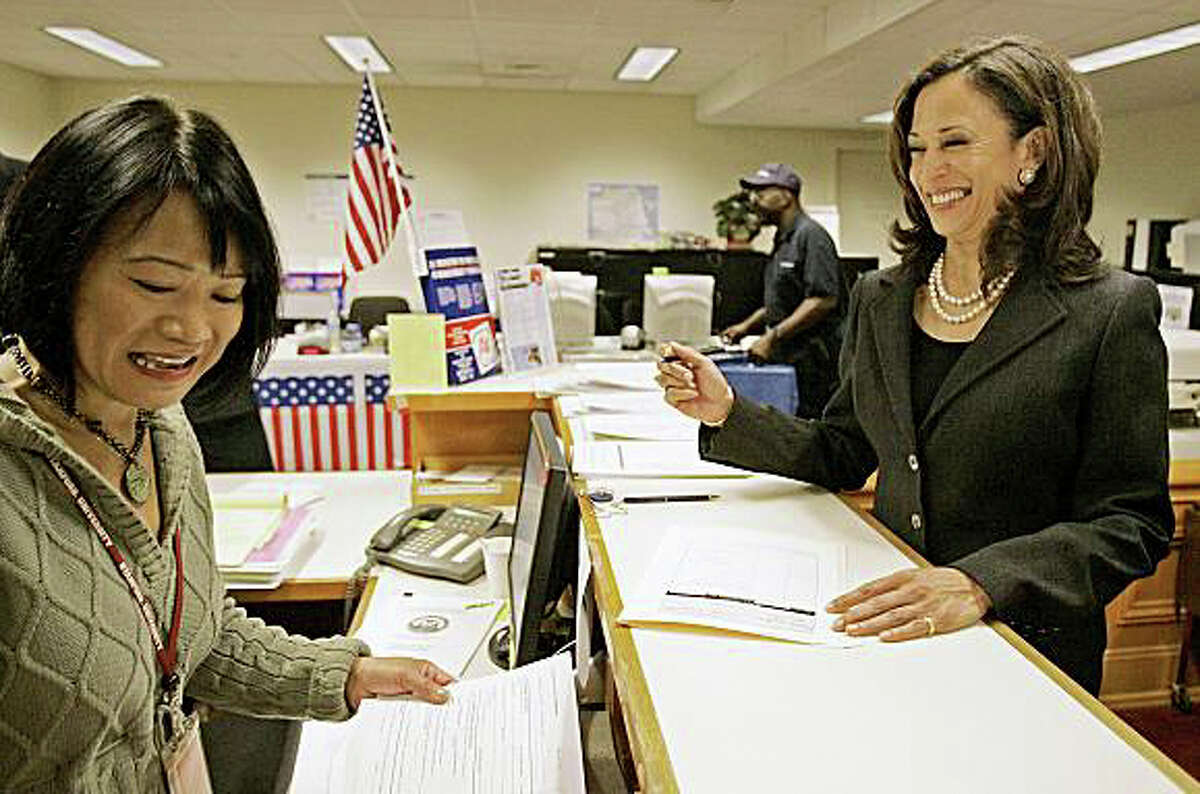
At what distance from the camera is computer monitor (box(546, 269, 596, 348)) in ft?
13.1

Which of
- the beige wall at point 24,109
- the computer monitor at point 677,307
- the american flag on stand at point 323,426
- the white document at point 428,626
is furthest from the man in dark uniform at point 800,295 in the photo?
the beige wall at point 24,109

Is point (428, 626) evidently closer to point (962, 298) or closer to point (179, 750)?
point (179, 750)

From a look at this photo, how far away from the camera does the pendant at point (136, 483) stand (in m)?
0.98

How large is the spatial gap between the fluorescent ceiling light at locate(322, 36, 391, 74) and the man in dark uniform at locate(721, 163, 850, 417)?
2816mm

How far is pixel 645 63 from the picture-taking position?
24.2 ft

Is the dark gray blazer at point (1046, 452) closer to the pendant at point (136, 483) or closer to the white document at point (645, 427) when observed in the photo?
the white document at point (645, 427)

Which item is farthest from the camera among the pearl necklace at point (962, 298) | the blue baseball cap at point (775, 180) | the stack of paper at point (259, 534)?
the blue baseball cap at point (775, 180)

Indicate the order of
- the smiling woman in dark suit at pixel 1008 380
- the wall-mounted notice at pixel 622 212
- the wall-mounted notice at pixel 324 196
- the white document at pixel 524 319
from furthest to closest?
the wall-mounted notice at pixel 622 212 < the wall-mounted notice at pixel 324 196 < the white document at pixel 524 319 < the smiling woman in dark suit at pixel 1008 380

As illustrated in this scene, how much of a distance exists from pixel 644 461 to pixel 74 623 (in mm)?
846

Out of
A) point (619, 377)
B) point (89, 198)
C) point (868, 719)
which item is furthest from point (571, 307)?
point (868, 719)

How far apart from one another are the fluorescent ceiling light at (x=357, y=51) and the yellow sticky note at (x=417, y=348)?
4.38 meters

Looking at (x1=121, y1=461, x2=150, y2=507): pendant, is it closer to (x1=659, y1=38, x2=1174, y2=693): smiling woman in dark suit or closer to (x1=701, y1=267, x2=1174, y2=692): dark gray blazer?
(x1=659, y1=38, x2=1174, y2=693): smiling woman in dark suit

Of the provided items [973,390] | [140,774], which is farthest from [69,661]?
[973,390]

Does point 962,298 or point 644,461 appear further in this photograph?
point 644,461
